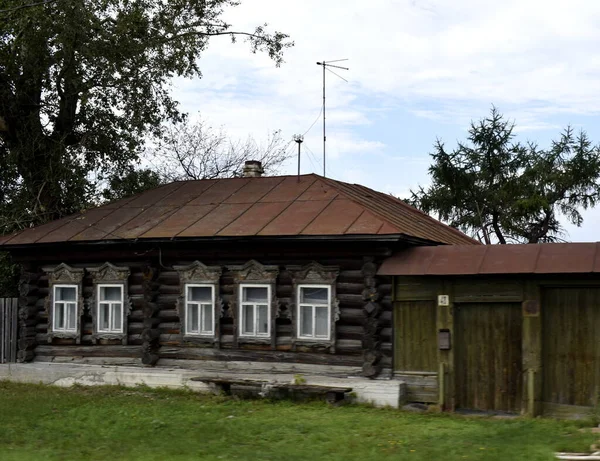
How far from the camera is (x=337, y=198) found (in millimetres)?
15648

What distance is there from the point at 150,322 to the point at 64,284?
2236mm

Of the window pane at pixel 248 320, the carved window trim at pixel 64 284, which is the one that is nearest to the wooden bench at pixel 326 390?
the window pane at pixel 248 320

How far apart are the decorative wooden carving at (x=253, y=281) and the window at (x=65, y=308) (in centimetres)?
366

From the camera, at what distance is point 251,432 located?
434 inches

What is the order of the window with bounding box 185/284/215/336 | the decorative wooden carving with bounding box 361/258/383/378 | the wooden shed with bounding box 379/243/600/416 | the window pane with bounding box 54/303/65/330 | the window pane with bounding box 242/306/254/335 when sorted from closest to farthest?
the wooden shed with bounding box 379/243/600/416, the decorative wooden carving with bounding box 361/258/383/378, the window pane with bounding box 242/306/254/335, the window with bounding box 185/284/215/336, the window pane with bounding box 54/303/65/330

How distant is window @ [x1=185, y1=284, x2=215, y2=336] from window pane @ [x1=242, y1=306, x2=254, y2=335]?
2.08ft

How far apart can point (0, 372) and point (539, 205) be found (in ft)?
71.2

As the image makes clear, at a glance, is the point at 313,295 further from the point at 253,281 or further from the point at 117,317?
the point at 117,317

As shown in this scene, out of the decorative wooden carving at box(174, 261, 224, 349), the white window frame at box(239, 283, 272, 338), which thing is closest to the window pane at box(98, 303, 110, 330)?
the decorative wooden carving at box(174, 261, 224, 349)

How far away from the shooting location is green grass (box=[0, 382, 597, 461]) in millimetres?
9695

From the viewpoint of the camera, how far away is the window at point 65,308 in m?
16.8

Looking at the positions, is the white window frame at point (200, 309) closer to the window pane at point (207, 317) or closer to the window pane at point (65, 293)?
the window pane at point (207, 317)

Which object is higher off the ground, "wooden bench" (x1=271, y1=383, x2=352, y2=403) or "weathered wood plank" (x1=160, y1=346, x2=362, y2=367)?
"weathered wood plank" (x1=160, y1=346, x2=362, y2=367)

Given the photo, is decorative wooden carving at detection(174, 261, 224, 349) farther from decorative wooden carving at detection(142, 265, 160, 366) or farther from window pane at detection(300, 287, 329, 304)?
window pane at detection(300, 287, 329, 304)
